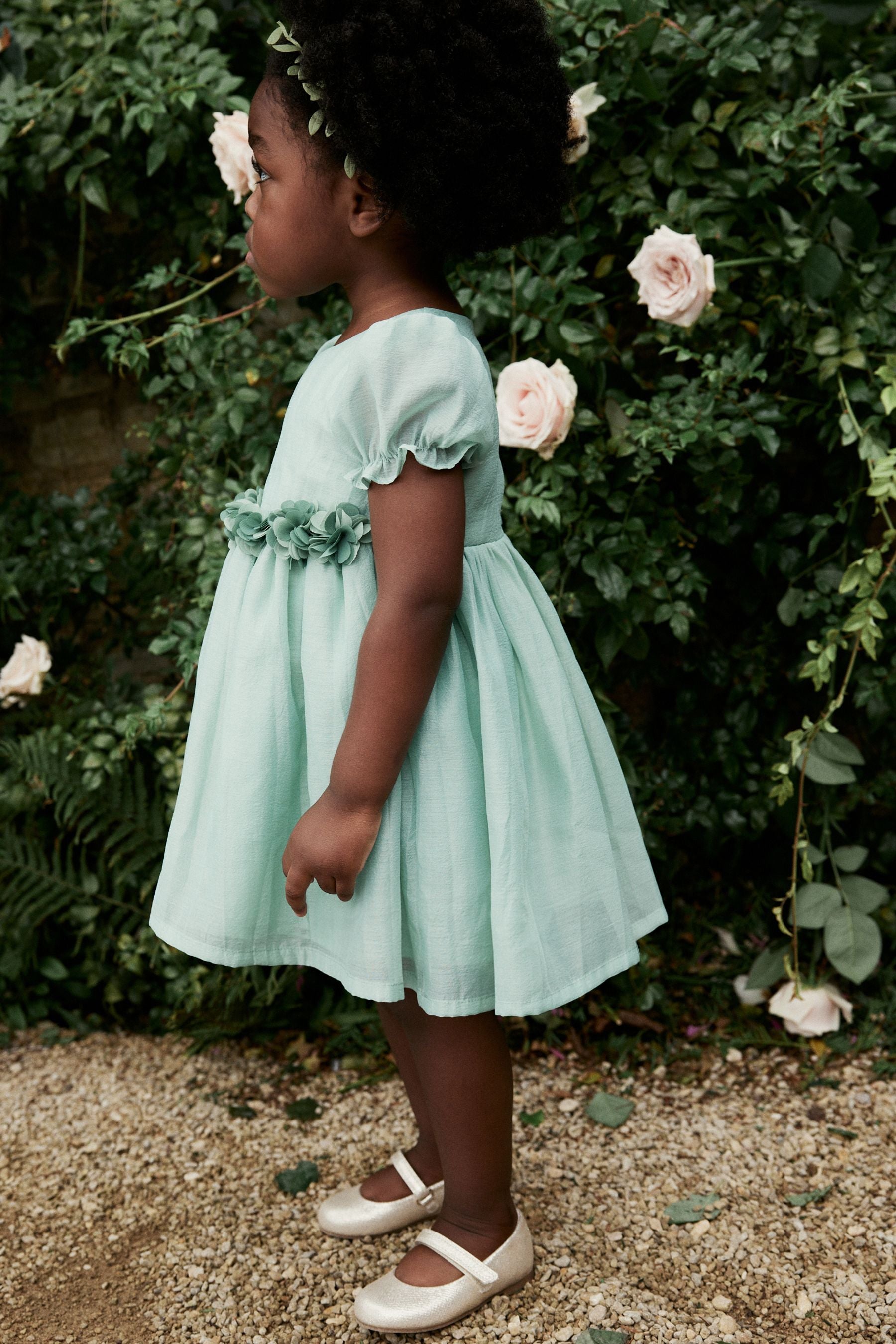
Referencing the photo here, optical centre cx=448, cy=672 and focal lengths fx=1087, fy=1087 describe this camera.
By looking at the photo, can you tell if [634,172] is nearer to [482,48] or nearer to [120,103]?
[482,48]

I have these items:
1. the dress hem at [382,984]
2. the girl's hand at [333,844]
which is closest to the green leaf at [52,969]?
the dress hem at [382,984]

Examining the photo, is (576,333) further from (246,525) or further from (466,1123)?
(466,1123)

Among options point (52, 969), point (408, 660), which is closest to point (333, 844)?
point (408, 660)

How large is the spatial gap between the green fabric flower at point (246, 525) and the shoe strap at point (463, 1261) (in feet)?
3.07

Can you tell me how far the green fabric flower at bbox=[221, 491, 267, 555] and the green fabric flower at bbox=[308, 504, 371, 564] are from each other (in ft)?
0.30

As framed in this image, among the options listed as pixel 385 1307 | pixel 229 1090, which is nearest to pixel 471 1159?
pixel 385 1307

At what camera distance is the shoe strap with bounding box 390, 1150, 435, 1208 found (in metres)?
1.63

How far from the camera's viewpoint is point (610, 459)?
1959 millimetres

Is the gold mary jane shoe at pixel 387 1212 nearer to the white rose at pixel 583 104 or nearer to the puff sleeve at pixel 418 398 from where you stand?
the puff sleeve at pixel 418 398

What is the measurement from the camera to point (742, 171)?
1.92 metres

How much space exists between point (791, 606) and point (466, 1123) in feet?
3.84

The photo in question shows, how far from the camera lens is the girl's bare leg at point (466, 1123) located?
4.47 feet

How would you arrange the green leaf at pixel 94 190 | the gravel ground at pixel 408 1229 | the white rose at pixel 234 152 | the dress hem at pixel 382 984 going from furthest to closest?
the green leaf at pixel 94 190, the white rose at pixel 234 152, the gravel ground at pixel 408 1229, the dress hem at pixel 382 984

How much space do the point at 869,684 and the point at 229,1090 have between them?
1435 millimetres
